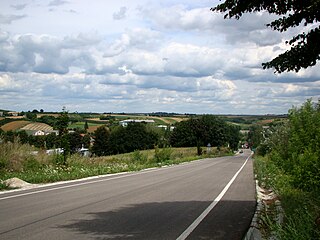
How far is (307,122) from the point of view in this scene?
1480cm

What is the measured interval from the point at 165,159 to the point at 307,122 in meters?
30.0

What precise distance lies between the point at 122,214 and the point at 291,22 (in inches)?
226

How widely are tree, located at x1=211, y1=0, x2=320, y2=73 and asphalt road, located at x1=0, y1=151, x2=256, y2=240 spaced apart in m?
3.42

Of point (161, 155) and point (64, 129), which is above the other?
point (64, 129)

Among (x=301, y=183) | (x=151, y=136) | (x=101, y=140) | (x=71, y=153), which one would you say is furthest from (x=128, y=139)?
(x=301, y=183)

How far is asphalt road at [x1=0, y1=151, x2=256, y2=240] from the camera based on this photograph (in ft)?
25.4

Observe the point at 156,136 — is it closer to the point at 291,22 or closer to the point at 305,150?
the point at 305,150

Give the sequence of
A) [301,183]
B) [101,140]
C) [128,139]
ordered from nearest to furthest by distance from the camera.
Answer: [301,183] < [101,140] < [128,139]

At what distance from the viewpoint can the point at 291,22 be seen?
7496 mm

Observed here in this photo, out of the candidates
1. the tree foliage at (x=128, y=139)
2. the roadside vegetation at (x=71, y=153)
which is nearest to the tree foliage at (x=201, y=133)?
the roadside vegetation at (x=71, y=153)

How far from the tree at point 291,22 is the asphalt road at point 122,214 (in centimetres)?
342

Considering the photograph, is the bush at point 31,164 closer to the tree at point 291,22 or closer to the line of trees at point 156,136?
the tree at point 291,22

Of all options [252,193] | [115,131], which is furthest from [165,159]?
[115,131]

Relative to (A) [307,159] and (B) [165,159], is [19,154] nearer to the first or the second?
(A) [307,159]
